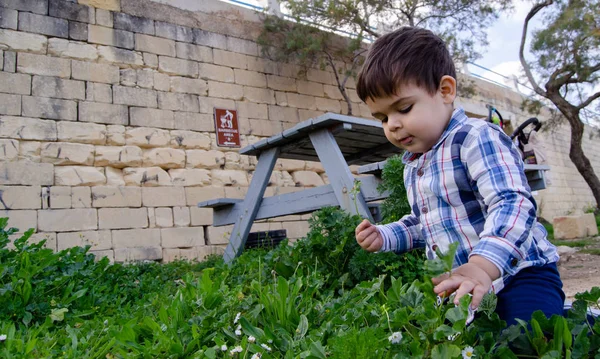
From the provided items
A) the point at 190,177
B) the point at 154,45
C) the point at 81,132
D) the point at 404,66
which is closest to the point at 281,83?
the point at 154,45

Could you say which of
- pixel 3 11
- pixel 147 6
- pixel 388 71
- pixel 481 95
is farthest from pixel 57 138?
pixel 481 95

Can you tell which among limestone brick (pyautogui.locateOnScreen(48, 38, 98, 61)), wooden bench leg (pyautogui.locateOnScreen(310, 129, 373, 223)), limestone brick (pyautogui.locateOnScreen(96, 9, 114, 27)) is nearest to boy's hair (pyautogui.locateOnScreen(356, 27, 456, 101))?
wooden bench leg (pyautogui.locateOnScreen(310, 129, 373, 223))

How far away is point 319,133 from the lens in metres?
3.33

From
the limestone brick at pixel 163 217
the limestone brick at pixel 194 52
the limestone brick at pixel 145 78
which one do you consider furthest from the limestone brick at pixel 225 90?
the limestone brick at pixel 163 217

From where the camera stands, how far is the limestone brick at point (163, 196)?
572cm

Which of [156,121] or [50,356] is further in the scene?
[156,121]

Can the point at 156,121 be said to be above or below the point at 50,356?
above

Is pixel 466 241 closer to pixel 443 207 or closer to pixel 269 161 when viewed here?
pixel 443 207

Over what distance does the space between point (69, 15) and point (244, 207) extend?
11.9ft

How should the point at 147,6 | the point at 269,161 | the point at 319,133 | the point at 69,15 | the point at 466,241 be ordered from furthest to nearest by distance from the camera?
the point at 147,6
the point at 69,15
the point at 269,161
the point at 319,133
the point at 466,241

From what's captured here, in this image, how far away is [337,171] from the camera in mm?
3158

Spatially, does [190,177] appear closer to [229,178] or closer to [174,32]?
[229,178]

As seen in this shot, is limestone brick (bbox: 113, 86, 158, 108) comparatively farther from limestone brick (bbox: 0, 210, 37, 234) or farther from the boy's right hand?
the boy's right hand

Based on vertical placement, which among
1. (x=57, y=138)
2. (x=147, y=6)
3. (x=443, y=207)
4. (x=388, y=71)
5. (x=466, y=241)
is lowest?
(x=466, y=241)
